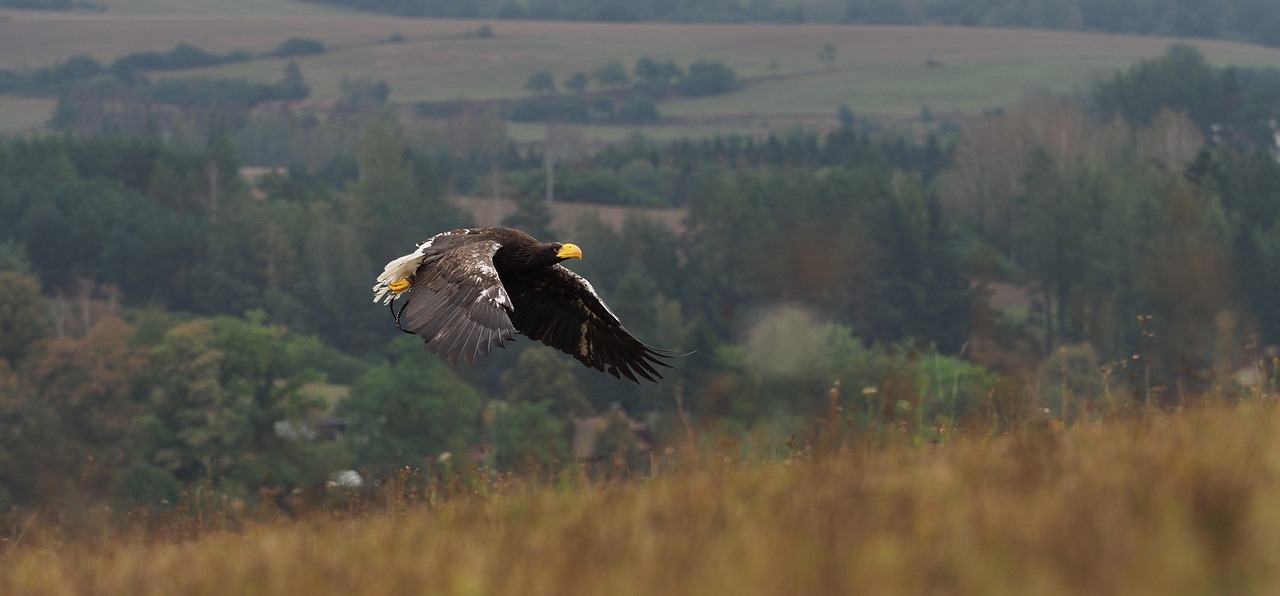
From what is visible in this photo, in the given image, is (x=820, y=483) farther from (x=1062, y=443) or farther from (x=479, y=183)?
(x=479, y=183)

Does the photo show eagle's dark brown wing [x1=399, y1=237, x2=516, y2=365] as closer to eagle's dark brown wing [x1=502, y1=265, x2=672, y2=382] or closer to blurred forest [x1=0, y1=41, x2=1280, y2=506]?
eagle's dark brown wing [x1=502, y1=265, x2=672, y2=382]

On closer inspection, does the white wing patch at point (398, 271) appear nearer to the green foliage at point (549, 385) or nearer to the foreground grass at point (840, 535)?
the foreground grass at point (840, 535)

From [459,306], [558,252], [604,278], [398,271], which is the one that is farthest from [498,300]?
[604,278]

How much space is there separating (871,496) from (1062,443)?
4.83 ft

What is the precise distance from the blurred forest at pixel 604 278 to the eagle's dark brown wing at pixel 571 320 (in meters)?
40.6

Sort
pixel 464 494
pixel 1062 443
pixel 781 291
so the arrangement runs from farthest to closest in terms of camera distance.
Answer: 1. pixel 781 291
2. pixel 464 494
3. pixel 1062 443

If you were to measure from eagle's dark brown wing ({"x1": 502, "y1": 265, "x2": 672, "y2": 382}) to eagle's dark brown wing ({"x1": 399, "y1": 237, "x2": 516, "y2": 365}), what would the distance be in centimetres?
159

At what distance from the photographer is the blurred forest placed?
297 feet

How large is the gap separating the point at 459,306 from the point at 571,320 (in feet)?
8.87

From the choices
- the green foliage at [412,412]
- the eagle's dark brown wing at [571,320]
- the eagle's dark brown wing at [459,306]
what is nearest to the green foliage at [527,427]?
the green foliage at [412,412]

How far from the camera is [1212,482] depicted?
6582mm

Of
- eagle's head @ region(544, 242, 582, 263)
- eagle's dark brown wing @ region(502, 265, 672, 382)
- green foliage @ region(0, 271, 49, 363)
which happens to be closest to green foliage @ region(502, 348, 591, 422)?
green foliage @ region(0, 271, 49, 363)

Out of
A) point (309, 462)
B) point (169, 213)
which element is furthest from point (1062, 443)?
point (169, 213)

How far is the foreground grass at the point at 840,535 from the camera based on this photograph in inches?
231
